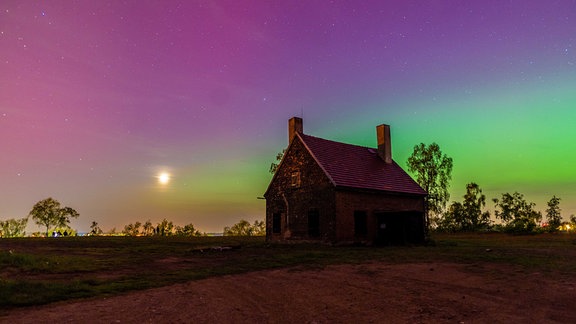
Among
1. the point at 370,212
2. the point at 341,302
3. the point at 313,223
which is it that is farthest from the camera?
the point at 370,212

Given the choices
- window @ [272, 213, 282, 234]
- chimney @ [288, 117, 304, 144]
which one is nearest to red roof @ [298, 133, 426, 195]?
chimney @ [288, 117, 304, 144]

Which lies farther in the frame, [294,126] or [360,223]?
[294,126]

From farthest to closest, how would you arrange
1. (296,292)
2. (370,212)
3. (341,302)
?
(370,212)
(296,292)
(341,302)

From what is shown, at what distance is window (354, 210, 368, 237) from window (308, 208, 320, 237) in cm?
262

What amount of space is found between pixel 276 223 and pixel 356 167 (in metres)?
7.74

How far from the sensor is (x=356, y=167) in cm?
2878

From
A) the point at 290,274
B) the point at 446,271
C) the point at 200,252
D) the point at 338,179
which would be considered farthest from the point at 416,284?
the point at 338,179

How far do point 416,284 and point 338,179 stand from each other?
16860mm

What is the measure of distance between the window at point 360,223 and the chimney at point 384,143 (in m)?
7.63

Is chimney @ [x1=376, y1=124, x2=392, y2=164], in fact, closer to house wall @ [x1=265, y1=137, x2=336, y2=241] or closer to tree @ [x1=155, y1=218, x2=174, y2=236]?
house wall @ [x1=265, y1=137, x2=336, y2=241]

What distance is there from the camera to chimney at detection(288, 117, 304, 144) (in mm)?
30438

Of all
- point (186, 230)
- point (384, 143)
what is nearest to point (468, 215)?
point (384, 143)

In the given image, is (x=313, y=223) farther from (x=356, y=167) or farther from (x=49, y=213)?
(x=49, y=213)

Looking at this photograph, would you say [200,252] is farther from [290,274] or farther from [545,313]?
[545,313]
